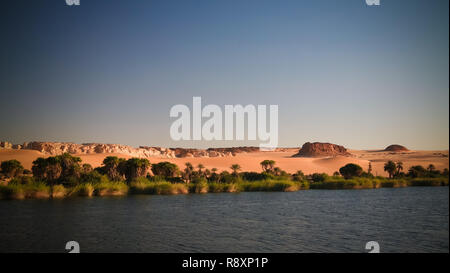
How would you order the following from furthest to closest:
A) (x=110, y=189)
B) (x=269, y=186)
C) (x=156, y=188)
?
(x=269, y=186) < (x=156, y=188) < (x=110, y=189)

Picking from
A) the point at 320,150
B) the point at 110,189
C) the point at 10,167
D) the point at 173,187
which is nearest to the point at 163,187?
the point at 173,187

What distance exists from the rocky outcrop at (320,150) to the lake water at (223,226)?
12932 centimetres

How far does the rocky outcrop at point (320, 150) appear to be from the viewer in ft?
508

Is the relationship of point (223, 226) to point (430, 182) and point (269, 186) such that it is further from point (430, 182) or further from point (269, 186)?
point (430, 182)

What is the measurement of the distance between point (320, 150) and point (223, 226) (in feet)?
485

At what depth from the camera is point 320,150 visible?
159 m

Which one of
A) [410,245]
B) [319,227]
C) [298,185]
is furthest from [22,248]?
[298,185]

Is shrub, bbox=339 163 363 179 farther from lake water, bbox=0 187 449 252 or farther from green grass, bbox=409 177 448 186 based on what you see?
lake water, bbox=0 187 449 252

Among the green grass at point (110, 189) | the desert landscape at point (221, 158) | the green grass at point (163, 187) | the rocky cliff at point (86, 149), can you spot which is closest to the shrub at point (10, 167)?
A: the green grass at point (163, 187)

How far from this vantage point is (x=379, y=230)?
1734 centimetres

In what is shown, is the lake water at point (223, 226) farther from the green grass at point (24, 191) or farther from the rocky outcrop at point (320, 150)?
the rocky outcrop at point (320, 150)
